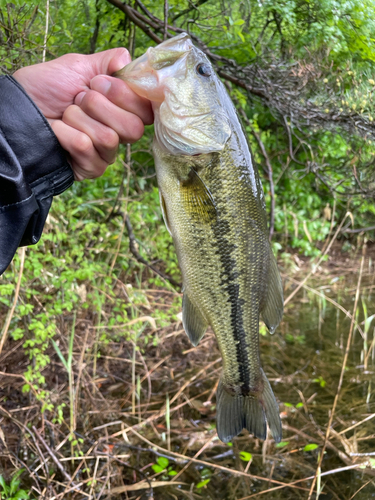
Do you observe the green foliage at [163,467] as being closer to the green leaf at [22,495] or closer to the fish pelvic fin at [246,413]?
the green leaf at [22,495]

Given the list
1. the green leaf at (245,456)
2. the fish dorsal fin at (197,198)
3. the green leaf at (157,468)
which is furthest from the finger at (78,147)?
the green leaf at (245,456)

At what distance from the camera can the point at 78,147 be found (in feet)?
5.22

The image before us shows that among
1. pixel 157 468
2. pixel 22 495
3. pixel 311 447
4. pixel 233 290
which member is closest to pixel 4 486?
pixel 22 495

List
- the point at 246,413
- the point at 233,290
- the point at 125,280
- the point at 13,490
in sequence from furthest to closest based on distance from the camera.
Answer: the point at 125,280 < the point at 13,490 < the point at 246,413 < the point at 233,290

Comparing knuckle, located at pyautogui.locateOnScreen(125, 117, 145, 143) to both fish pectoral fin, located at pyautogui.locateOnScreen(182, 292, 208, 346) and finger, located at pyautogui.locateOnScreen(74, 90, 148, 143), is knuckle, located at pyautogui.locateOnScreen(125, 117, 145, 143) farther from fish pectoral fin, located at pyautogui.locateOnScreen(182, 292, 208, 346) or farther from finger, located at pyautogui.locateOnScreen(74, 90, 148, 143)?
fish pectoral fin, located at pyautogui.locateOnScreen(182, 292, 208, 346)

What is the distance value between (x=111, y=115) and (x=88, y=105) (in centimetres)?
9

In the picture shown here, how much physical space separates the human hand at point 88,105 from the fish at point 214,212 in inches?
3.3

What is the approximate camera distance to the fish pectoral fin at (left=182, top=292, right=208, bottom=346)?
1864 mm

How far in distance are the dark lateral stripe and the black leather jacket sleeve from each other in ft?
2.25

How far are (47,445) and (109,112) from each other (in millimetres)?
2247

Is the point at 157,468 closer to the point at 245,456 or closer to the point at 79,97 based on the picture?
the point at 245,456

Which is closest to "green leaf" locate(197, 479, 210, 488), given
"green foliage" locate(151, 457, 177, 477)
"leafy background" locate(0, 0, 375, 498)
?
"leafy background" locate(0, 0, 375, 498)

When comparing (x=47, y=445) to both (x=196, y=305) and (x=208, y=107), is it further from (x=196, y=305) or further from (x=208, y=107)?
(x=208, y=107)

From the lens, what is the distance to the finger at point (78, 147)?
1.59 meters
